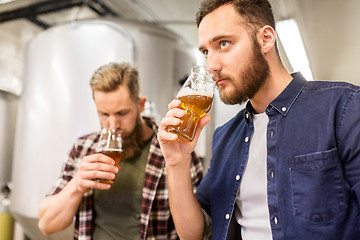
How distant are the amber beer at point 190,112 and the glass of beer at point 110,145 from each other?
0.93 ft

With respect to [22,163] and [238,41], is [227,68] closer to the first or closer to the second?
[238,41]

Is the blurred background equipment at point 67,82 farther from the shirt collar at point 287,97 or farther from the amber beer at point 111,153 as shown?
the shirt collar at point 287,97

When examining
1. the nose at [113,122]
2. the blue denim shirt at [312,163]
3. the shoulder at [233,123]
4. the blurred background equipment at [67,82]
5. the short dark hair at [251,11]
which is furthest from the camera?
the blurred background equipment at [67,82]

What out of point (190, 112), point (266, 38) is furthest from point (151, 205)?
point (266, 38)

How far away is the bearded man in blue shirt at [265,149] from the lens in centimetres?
77

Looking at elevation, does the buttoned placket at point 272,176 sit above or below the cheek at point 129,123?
below

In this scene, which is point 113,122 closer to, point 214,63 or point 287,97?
A: point 214,63

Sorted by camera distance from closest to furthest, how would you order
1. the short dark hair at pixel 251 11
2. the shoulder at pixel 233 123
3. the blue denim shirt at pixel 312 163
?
the blue denim shirt at pixel 312 163 → the short dark hair at pixel 251 11 → the shoulder at pixel 233 123

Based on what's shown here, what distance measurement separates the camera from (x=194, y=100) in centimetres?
88

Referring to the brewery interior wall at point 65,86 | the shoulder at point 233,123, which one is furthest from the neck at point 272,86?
the brewery interior wall at point 65,86

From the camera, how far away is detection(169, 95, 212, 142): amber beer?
0.88 m

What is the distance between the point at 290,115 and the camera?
90 cm

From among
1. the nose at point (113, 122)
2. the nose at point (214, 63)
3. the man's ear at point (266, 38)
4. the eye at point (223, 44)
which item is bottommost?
the nose at point (113, 122)

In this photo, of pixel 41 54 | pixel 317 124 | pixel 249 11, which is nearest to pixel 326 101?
pixel 317 124
